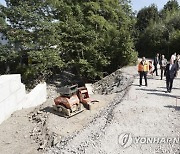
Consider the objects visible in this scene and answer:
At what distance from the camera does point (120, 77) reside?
64.6ft

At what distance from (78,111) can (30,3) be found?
1211cm

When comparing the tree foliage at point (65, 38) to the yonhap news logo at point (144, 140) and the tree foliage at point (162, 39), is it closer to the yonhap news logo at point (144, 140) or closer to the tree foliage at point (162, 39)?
the tree foliage at point (162, 39)

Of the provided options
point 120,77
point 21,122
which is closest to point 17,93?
point 21,122

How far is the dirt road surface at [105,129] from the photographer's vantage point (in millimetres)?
7621

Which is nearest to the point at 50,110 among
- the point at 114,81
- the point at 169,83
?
the point at 169,83

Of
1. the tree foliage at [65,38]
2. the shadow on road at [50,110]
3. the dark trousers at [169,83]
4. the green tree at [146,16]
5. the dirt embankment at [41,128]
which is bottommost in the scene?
the dirt embankment at [41,128]

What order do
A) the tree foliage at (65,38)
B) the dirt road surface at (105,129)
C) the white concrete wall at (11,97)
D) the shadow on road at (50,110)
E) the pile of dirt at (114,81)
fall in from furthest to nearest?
the tree foliage at (65,38)
the pile of dirt at (114,81)
the white concrete wall at (11,97)
the shadow on road at (50,110)
the dirt road surface at (105,129)

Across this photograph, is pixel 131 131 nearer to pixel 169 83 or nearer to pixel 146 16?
pixel 169 83

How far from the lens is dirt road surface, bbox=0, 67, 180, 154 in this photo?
7621mm

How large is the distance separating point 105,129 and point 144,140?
4.50ft

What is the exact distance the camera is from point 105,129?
862cm

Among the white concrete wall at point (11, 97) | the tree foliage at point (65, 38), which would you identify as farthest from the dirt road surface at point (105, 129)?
the tree foliage at point (65, 38)

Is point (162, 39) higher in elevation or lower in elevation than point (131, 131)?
higher

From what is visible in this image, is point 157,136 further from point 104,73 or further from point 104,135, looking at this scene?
point 104,73
